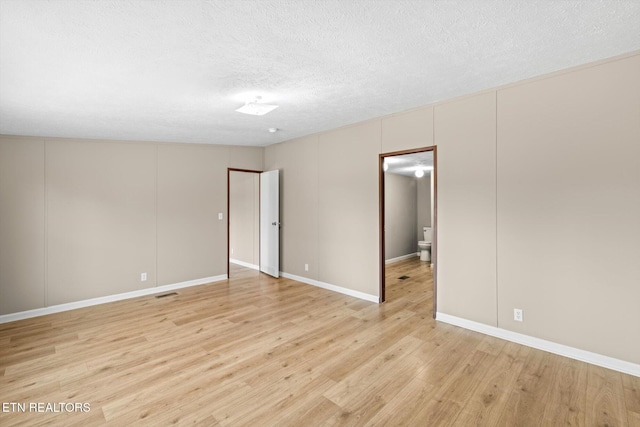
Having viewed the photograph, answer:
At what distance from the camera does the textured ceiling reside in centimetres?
177

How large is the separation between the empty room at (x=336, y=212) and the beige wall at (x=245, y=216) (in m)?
1.89

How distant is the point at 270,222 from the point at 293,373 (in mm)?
3651

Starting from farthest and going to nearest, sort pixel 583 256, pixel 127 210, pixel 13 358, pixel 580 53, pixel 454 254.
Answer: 1. pixel 127 210
2. pixel 454 254
3. pixel 13 358
4. pixel 583 256
5. pixel 580 53

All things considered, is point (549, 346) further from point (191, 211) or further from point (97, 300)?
point (97, 300)

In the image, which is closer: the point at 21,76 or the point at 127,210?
the point at 21,76

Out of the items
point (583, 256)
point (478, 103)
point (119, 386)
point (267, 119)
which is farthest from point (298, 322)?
point (478, 103)

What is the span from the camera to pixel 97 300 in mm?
4488

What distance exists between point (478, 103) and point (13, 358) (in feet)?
17.8

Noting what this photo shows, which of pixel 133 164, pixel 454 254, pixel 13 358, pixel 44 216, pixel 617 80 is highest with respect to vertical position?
pixel 617 80

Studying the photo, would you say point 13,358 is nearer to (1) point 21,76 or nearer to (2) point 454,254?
(1) point 21,76

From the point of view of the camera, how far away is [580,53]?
2.39m

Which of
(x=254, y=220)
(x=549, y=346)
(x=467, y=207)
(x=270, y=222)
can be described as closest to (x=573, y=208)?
(x=467, y=207)

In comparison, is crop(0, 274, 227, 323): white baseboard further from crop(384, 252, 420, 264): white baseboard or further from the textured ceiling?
→ crop(384, 252, 420, 264): white baseboard

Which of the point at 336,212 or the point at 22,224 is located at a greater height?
the point at 336,212
